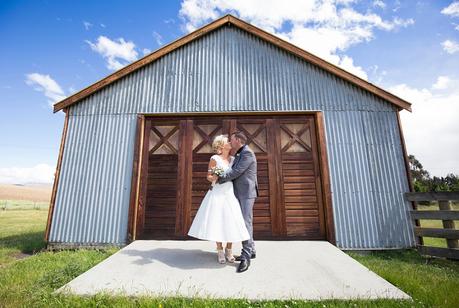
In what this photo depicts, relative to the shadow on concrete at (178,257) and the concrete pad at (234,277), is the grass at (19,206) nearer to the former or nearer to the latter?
the shadow on concrete at (178,257)

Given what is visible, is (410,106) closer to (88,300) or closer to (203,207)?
(203,207)

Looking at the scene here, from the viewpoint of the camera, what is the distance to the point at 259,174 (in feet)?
21.6

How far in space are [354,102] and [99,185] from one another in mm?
7809

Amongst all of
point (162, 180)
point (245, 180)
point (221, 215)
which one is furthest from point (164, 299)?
point (162, 180)

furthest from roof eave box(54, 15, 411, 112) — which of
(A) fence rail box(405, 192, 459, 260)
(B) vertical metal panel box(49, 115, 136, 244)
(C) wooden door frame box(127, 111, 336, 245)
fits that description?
(A) fence rail box(405, 192, 459, 260)

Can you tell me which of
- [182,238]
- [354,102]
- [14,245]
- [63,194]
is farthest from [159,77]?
[14,245]

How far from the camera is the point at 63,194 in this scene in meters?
6.52

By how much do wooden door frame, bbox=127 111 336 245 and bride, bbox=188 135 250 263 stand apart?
2.99m

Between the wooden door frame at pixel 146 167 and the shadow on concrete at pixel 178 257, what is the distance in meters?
1.37

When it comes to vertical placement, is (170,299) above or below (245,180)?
below

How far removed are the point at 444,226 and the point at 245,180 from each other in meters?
5.25

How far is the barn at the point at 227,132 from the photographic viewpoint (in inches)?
246

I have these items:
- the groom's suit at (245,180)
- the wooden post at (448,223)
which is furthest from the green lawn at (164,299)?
the groom's suit at (245,180)

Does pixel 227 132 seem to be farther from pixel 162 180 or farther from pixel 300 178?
pixel 300 178
